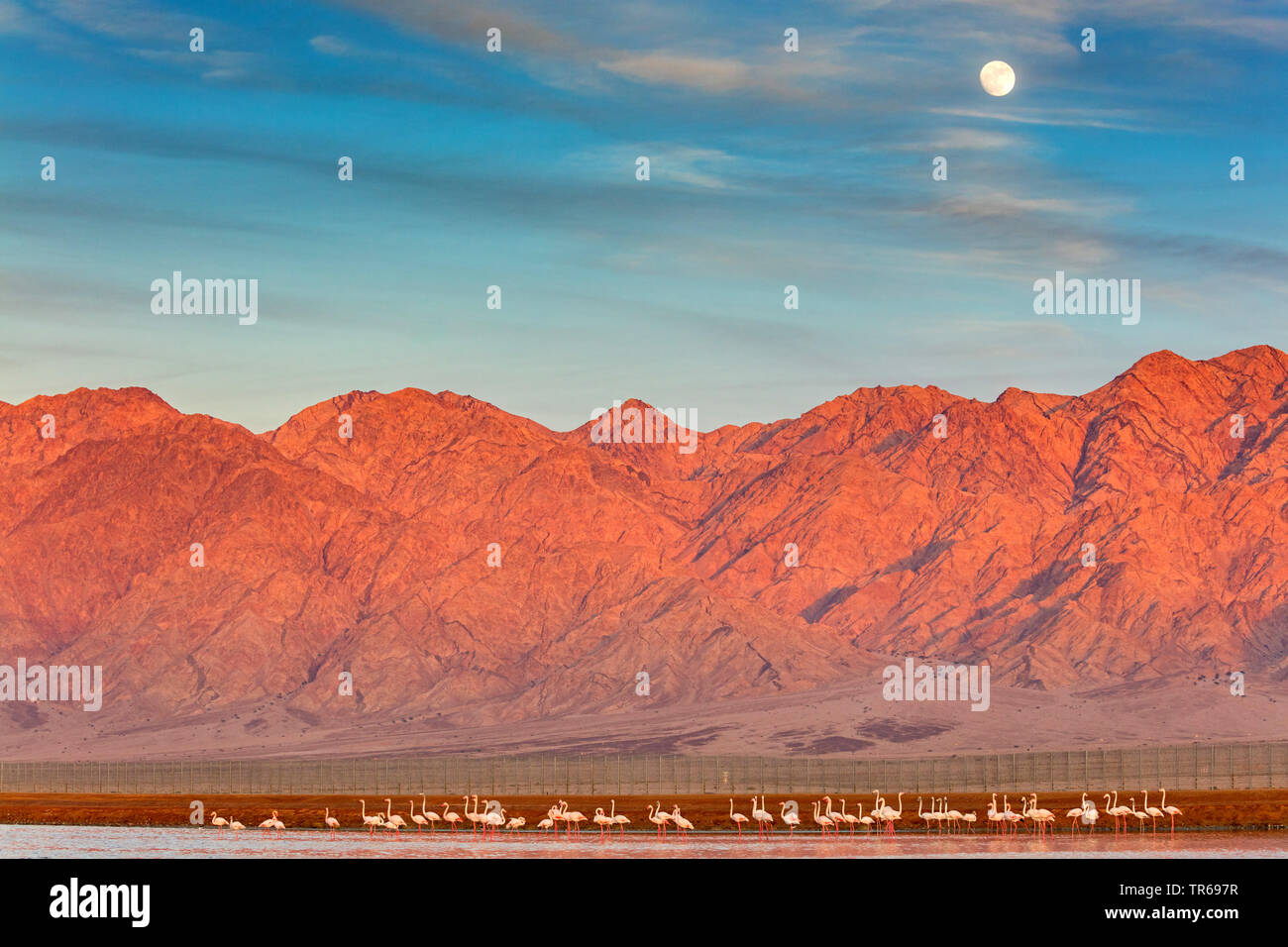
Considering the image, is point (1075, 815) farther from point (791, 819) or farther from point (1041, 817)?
point (791, 819)

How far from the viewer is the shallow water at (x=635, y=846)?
64.5 metres

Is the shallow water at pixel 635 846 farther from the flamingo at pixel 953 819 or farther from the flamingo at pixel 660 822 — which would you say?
the flamingo at pixel 953 819

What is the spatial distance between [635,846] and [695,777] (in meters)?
81.4

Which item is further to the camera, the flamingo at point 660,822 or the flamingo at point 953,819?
the flamingo at point 953,819

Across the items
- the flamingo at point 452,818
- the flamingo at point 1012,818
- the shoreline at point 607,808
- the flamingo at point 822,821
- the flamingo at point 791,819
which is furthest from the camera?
the shoreline at point 607,808

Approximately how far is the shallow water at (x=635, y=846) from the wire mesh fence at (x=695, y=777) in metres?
38.4

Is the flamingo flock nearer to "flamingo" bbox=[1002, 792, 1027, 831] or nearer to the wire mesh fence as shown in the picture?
"flamingo" bbox=[1002, 792, 1027, 831]

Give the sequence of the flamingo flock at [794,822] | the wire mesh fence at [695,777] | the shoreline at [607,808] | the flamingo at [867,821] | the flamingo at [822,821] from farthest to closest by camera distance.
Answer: the wire mesh fence at [695,777]
the shoreline at [607,808]
the flamingo at [867,821]
the flamingo flock at [794,822]
the flamingo at [822,821]

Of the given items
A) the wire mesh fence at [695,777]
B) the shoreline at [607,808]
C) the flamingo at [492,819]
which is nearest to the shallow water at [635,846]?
the flamingo at [492,819]

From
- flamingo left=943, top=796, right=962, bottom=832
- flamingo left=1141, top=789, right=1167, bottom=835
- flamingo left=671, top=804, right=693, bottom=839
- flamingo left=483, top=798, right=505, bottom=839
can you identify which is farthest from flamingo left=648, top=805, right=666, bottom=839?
flamingo left=1141, top=789, right=1167, bottom=835

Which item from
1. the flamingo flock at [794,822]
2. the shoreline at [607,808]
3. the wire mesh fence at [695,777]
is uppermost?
the flamingo flock at [794,822]

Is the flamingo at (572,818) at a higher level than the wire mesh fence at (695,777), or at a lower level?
higher

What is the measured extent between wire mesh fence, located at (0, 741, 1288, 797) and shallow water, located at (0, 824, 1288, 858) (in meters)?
38.4
